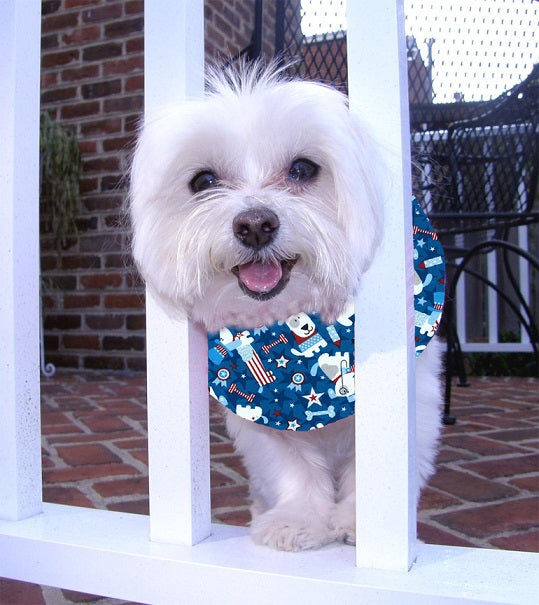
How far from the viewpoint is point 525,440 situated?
2.78 meters

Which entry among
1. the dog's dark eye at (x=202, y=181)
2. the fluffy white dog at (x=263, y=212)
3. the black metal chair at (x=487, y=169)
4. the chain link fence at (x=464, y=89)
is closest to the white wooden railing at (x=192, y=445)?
the fluffy white dog at (x=263, y=212)

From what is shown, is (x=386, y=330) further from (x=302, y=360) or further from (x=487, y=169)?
(x=487, y=169)

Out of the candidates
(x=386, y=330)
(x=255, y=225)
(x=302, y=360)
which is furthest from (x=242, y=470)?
(x=386, y=330)

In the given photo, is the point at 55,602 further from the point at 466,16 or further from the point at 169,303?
the point at 466,16

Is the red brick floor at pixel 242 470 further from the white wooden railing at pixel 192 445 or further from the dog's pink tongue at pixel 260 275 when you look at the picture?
the dog's pink tongue at pixel 260 275

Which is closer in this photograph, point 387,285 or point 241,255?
point 387,285

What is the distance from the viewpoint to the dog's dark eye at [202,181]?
Answer: 1.50 m

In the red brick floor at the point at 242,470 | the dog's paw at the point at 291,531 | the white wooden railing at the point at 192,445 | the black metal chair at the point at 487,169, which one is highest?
the black metal chair at the point at 487,169

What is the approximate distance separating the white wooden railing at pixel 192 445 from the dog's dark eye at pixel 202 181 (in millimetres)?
280

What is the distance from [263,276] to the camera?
140cm

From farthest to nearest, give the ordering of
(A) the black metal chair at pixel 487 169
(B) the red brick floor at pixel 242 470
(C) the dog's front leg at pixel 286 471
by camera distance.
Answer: (A) the black metal chair at pixel 487 169
(B) the red brick floor at pixel 242 470
(C) the dog's front leg at pixel 286 471

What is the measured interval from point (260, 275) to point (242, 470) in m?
1.19

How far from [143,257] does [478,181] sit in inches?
67.1

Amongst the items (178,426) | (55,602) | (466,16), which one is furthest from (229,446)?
(466,16)
